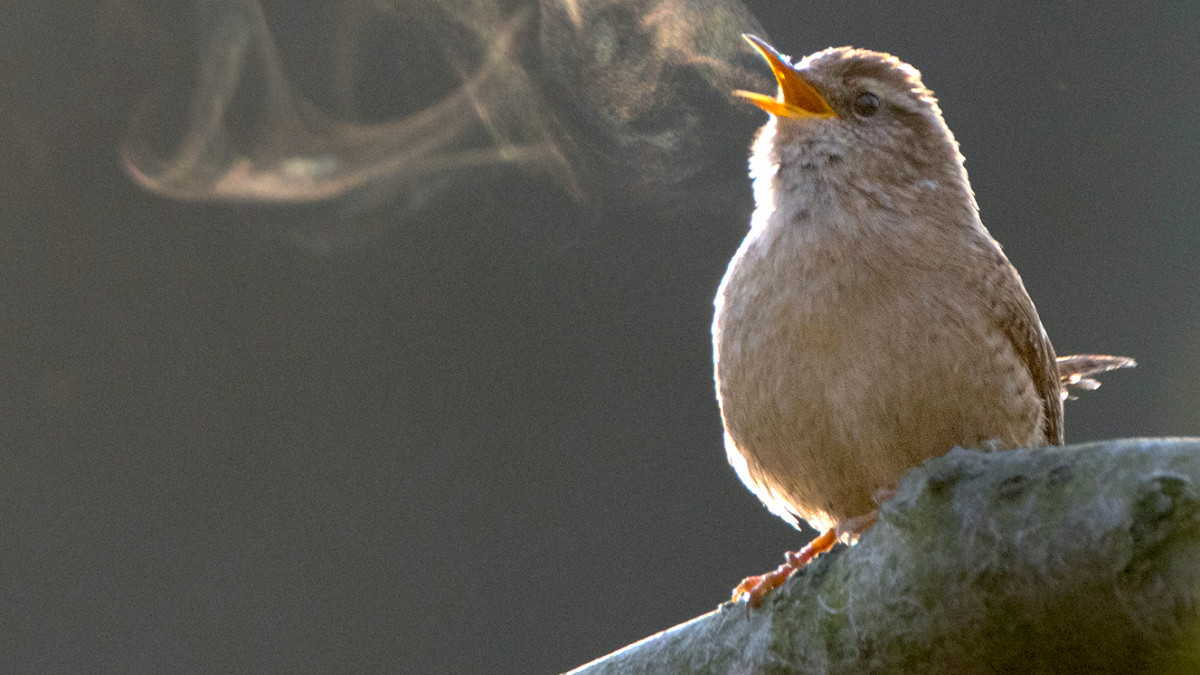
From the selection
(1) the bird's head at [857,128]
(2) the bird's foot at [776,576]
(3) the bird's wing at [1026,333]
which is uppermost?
(1) the bird's head at [857,128]

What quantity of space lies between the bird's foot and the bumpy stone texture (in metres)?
0.10

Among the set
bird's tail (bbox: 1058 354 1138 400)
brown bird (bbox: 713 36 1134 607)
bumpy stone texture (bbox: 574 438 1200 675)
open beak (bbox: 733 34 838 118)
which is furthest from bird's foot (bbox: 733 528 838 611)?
bird's tail (bbox: 1058 354 1138 400)

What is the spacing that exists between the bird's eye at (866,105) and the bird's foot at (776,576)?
64cm

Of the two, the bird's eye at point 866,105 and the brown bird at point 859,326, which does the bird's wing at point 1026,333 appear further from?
the bird's eye at point 866,105

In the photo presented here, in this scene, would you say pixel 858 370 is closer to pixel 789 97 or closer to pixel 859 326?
pixel 859 326

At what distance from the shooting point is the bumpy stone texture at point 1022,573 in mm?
697

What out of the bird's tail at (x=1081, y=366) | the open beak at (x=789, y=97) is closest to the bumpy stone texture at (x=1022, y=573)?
the open beak at (x=789, y=97)

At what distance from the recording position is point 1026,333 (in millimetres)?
1421

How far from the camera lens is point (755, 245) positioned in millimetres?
1451

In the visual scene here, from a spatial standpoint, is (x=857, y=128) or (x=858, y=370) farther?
(x=857, y=128)

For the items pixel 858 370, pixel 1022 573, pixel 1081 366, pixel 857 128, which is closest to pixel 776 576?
pixel 858 370

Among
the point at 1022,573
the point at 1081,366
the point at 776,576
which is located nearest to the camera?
the point at 1022,573

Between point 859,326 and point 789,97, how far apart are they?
0.53 m

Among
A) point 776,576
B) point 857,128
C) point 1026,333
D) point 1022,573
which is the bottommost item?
point 1022,573
